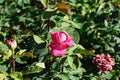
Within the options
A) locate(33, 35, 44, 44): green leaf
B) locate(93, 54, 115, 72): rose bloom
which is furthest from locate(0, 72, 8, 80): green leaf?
locate(93, 54, 115, 72): rose bloom

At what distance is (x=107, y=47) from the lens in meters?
3.05

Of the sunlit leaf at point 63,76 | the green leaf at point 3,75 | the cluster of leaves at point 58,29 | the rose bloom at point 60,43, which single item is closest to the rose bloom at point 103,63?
the cluster of leaves at point 58,29

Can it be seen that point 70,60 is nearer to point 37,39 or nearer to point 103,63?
point 37,39

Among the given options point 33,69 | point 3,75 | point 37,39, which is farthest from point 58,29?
point 3,75

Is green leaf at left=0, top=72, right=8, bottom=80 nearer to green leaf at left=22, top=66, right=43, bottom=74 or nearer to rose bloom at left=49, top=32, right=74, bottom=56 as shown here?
green leaf at left=22, top=66, right=43, bottom=74

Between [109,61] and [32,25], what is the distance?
80cm

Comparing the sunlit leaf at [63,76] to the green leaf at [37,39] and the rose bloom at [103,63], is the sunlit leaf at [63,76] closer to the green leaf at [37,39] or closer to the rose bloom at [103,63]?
the green leaf at [37,39]

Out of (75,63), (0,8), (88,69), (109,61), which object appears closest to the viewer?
(75,63)

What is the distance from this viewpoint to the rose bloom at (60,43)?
2037 millimetres

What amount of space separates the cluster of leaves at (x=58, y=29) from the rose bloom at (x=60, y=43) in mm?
93

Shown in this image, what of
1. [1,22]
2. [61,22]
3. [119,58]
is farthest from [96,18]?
[1,22]

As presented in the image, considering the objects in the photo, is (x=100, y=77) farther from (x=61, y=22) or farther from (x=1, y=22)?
(x=1, y=22)

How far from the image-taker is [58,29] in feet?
7.33

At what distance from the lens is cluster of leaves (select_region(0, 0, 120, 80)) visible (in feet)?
7.30
